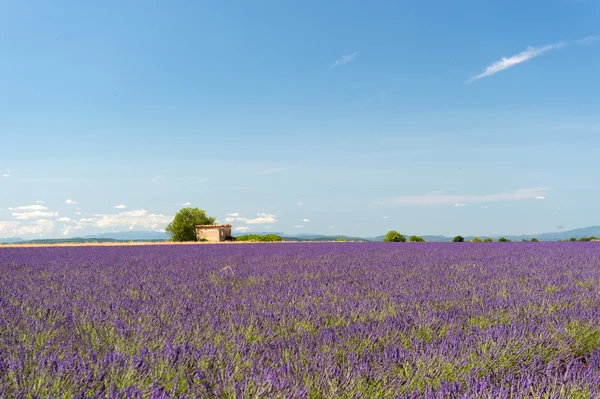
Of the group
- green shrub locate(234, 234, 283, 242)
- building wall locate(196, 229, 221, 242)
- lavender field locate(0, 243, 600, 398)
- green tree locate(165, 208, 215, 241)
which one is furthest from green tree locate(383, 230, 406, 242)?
lavender field locate(0, 243, 600, 398)

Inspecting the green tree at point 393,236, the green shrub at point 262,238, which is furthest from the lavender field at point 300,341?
the green shrub at point 262,238

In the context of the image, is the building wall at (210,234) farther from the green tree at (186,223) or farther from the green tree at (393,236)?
the green tree at (393,236)

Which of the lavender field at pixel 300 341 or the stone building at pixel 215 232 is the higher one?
the stone building at pixel 215 232

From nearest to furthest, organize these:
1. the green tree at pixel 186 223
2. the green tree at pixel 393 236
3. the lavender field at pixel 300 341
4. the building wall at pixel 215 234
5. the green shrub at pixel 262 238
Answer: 1. the lavender field at pixel 300 341
2. the green tree at pixel 393 236
3. the green shrub at pixel 262 238
4. the building wall at pixel 215 234
5. the green tree at pixel 186 223

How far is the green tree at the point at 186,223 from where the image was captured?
30438 millimetres

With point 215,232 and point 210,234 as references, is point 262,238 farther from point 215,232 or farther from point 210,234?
point 210,234

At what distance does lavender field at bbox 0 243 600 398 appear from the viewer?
5.59 feet

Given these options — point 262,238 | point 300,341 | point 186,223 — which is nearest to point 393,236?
point 262,238

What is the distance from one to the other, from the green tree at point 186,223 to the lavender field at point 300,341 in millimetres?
26069

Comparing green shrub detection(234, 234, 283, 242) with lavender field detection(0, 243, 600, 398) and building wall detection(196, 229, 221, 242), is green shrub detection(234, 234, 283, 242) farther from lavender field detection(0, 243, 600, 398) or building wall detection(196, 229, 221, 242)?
lavender field detection(0, 243, 600, 398)

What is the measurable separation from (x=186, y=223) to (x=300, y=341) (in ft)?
96.3

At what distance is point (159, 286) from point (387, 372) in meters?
3.44

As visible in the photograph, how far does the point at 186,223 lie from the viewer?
101 ft

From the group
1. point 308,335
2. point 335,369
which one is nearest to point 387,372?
point 335,369
